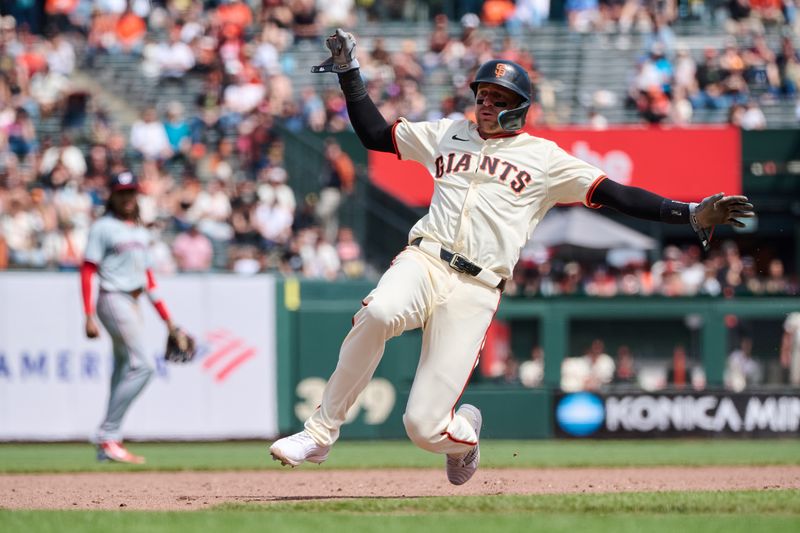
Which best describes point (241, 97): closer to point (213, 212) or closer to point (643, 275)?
point (213, 212)

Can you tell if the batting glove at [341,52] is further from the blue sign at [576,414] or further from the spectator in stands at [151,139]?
the spectator in stands at [151,139]

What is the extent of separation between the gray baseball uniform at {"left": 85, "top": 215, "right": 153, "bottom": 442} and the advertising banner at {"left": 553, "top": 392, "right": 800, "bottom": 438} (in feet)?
17.0

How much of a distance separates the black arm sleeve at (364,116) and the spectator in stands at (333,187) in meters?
8.15

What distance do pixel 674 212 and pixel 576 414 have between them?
7.23 metres

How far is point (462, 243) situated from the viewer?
680cm

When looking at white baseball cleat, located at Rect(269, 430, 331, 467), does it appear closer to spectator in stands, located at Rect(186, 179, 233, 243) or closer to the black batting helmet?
the black batting helmet

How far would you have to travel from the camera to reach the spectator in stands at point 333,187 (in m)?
15.6

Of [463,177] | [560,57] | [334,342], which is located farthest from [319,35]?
[463,177]

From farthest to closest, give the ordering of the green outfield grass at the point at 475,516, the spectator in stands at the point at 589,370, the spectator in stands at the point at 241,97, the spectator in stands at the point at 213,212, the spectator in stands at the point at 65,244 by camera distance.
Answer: the spectator in stands at the point at 241,97, the spectator in stands at the point at 213,212, the spectator in stands at the point at 65,244, the spectator in stands at the point at 589,370, the green outfield grass at the point at 475,516

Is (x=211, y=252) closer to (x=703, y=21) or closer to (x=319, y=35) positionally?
(x=319, y=35)

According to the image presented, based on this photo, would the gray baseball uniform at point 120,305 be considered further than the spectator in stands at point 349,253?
No

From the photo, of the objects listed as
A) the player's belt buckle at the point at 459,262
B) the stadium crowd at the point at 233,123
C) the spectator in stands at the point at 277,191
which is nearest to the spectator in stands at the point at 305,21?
the stadium crowd at the point at 233,123

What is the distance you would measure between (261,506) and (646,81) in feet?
46.1

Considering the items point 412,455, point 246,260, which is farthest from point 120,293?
point 246,260
